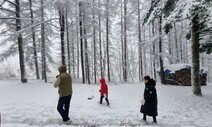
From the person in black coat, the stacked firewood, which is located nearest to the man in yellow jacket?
the person in black coat

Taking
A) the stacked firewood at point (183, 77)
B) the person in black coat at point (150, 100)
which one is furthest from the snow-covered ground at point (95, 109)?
the stacked firewood at point (183, 77)

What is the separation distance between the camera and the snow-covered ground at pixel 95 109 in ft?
23.3

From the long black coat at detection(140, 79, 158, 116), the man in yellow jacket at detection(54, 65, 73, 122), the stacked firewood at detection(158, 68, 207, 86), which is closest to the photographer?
the man in yellow jacket at detection(54, 65, 73, 122)

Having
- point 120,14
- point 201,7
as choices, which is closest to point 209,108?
point 201,7

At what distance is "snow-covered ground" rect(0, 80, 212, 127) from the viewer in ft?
23.3

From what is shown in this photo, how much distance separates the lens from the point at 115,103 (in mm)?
9680

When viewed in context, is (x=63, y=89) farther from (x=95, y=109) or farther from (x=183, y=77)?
(x=183, y=77)

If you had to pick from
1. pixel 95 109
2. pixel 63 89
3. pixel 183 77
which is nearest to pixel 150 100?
pixel 95 109

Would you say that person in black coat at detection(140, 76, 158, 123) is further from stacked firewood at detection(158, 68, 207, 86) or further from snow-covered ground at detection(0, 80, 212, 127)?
stacked firewood at detection(158, 68, 207, 86)

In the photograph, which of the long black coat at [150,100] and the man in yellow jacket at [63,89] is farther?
the long black coat at [150,100]

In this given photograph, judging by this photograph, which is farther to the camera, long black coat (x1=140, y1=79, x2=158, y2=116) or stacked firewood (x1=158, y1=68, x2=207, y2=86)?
stacked firewood (x1=158, y1=68, x2=207, y2=86)

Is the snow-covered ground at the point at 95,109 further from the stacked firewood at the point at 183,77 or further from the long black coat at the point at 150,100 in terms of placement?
the stacked firewood at the point at 183,77

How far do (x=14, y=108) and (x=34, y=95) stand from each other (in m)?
2.07

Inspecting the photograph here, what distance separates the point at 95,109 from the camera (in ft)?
28.4
